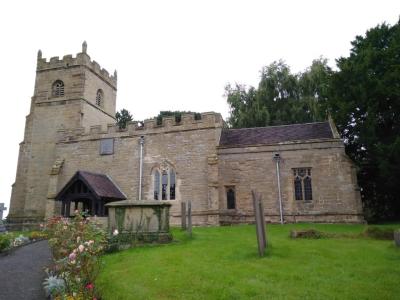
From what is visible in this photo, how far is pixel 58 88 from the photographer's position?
28.9m

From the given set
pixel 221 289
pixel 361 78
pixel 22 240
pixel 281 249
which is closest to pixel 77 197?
pixel 22 240

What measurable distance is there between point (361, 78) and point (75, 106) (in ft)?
67.9

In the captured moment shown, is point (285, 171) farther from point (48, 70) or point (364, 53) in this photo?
point (48, 70)

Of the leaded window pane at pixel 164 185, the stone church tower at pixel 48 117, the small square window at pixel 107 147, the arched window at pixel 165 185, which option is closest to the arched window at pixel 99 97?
the stone church tower at pixel 48 117

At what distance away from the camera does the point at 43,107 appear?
28.4 m

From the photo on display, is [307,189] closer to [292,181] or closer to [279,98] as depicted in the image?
[292,181]

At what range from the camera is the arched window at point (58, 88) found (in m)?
28.6

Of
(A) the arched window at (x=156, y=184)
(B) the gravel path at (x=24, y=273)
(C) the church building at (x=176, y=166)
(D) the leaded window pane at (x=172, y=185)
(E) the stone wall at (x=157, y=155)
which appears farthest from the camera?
(A) the arched window at (x=156, y=184)

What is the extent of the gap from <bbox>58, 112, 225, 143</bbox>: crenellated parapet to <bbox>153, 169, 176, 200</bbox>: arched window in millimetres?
2881

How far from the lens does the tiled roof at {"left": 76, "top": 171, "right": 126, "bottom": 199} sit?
67.1ft

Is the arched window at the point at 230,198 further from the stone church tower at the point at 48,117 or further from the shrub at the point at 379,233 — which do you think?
the stone church tower at the point at 48,117

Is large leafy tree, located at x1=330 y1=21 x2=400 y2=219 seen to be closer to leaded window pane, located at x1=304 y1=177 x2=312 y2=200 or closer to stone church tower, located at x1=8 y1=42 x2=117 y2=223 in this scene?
leaded window pane, located at x1=304 y1=177 x2=312 y2=200

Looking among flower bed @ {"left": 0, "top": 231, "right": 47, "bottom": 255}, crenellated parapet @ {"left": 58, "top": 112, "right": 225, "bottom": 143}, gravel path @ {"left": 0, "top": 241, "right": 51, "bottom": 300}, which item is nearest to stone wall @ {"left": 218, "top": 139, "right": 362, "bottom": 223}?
crenellated parapet @ {"left": 58, "top": 112, "right": 225, "bottom": 143}

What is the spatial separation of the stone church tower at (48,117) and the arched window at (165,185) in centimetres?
793
